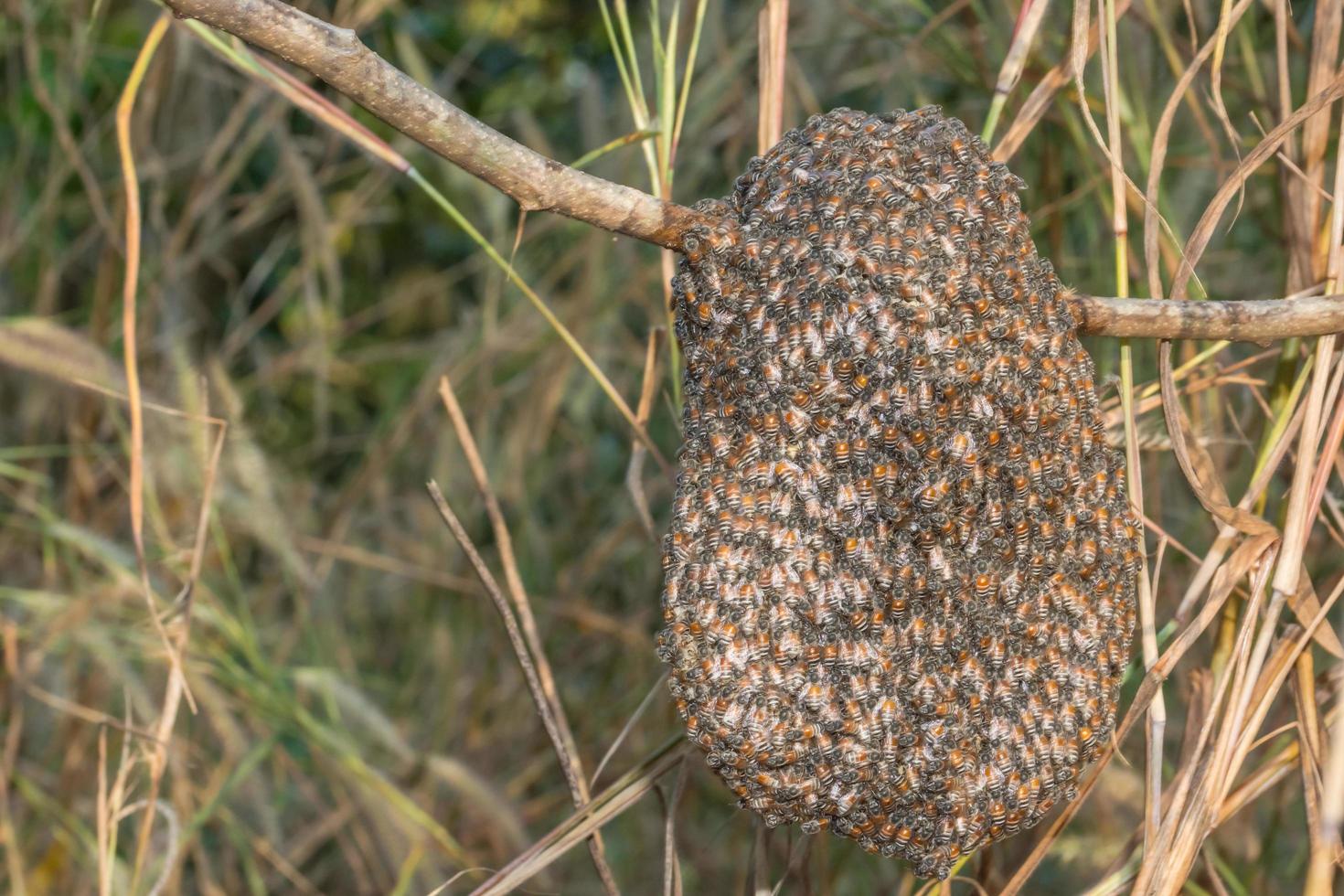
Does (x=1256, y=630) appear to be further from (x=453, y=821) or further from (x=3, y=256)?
(x=3, y=256)

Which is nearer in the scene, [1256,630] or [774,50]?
[774,50]

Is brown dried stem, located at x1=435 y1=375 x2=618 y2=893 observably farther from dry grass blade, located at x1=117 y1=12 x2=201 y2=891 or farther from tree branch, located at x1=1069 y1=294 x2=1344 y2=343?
tree branch, located at x1=1069 y1=294 x2=1344 y2=343

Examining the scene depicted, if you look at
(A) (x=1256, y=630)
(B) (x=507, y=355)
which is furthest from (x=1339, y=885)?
(B) (x=507, y=355)

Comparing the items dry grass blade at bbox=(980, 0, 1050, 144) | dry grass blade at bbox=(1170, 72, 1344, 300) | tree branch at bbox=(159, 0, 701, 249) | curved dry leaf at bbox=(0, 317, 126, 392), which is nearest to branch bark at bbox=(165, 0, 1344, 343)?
tree branch at bbox=(159, 0, 701, 249)

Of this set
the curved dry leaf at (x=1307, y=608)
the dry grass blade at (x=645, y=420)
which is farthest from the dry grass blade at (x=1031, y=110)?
the curved dry leaf at (x=1307, y=608)

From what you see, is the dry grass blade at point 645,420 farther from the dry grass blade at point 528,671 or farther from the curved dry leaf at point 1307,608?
the curved dry leaf at point 1307,608

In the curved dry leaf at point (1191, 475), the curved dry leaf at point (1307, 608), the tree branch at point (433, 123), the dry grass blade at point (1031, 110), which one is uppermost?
the dry grass blade at point (1031, 110)
